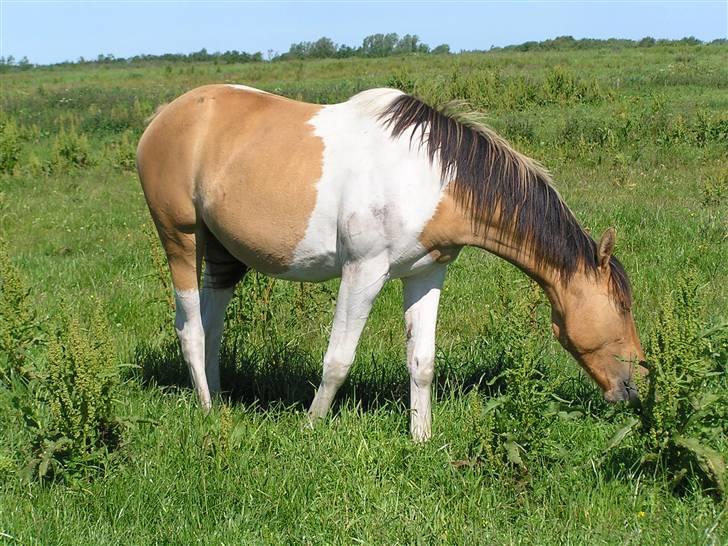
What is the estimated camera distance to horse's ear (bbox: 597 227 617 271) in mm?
4078

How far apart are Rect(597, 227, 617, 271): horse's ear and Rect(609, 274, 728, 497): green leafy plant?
0.45 metres

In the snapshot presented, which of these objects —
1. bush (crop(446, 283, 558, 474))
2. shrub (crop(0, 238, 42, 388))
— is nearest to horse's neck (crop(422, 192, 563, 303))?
bush (crop(446, 283, 558, 474))

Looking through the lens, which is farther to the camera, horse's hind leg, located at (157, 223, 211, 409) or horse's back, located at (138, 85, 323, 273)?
horse's hind leg, located at (157, 223, 211, 409)

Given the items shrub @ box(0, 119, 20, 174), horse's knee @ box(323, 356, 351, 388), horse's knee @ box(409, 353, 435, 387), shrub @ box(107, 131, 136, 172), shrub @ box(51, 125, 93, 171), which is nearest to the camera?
horse's knee @ box(323, 356, 351, 388)

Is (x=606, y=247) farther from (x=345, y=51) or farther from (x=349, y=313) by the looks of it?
(x=345, y=51)

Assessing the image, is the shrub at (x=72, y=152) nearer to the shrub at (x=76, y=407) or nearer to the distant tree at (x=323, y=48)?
the shrub at (x=76, y=407)

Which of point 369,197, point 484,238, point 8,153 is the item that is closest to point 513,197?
point 484,238

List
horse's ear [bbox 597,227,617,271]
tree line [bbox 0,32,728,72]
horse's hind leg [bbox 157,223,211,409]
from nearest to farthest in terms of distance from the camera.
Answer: horse's ear [bbox 597,227,617,271]
horse's hind leg [bbox 157,223,211,409]
tree line [bbox 0,32,728,72]

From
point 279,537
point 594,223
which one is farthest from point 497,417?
point 594,223

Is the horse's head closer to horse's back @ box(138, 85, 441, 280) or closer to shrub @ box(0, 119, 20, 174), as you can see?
horse's back @ box(138, 85, 441, 280)

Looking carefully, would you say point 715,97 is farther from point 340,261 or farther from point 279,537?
point 279,537

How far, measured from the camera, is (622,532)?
3.30m

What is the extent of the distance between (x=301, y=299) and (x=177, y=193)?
1573 millimetres

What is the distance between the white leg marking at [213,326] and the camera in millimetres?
5266
